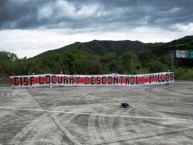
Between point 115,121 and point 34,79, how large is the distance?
73.5 feet

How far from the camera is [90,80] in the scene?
36.9 meters

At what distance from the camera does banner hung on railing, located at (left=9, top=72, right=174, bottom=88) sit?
34.2 metres

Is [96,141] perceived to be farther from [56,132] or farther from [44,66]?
[44,66]

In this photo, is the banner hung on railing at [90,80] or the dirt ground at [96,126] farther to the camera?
the banner hung on railing at [90,80]

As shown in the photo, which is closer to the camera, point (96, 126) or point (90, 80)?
point (96, 126)

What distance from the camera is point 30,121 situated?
43.1 feet

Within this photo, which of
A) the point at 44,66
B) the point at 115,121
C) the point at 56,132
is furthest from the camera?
the point at 44,66

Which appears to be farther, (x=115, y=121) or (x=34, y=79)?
(x=34, y=79)

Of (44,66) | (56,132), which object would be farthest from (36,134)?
(44,66)

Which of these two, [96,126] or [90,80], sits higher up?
[90,80]

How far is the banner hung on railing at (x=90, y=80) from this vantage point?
3422 cm

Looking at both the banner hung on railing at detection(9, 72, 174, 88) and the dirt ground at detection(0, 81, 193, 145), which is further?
the banner hung on railing at detection(9, 72, 174, 88)

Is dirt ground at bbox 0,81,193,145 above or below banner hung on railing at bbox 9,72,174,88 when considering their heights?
below

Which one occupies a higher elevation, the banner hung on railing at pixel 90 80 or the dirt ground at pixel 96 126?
the banner hung on railing at pixel 90 80
